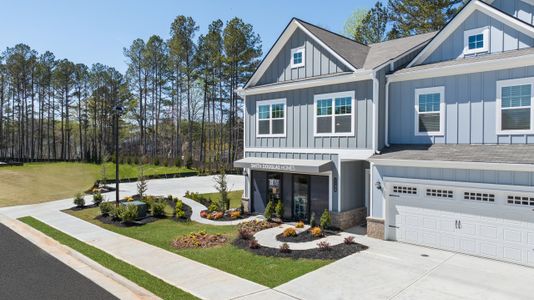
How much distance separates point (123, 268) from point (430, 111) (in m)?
11.7

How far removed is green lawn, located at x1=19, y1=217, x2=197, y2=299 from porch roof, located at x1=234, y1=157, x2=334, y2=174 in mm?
7265

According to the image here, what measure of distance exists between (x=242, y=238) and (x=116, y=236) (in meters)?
5.22

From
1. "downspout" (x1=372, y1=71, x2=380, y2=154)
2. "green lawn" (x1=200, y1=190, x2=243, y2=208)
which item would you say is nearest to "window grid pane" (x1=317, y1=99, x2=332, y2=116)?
"downspout" (x1=372, y1=71, x2=380, y2=154)

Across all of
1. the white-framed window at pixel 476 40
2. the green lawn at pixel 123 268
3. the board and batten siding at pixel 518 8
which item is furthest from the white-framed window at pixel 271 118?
the board and batten siding at pixel 518 8

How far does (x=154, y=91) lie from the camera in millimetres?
50500

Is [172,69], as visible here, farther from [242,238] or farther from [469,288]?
[469,288]

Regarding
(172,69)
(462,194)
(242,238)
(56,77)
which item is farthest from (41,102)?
(462,194)

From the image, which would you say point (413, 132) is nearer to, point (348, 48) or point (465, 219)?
point (465, 219)

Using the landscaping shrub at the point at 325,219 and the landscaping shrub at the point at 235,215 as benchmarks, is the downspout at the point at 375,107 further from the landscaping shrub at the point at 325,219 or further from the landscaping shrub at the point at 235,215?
the landscaping shrub at the point at 235,215

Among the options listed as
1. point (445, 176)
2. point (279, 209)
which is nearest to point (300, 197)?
point (279, 209)

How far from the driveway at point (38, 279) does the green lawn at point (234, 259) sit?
9.86 feet

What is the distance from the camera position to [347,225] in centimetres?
1448

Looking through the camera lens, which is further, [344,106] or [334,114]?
[334,114]

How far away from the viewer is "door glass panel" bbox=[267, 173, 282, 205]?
16703 millimetres
